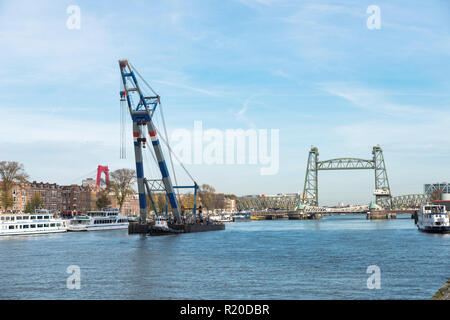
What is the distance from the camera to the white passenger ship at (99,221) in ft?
344

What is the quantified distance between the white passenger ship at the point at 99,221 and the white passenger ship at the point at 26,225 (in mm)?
7256

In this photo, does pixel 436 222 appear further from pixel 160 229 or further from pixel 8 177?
pixel 8 177

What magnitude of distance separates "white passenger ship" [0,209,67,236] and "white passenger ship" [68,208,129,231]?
7256 mm

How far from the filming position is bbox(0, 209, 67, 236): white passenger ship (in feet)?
278

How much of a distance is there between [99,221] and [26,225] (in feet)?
73.1

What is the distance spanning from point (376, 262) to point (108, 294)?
22.0 m

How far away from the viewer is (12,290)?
28109 millimetres

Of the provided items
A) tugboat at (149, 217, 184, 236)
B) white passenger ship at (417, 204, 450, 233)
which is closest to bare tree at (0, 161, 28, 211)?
tugboat at (149, 217, 184, 236)

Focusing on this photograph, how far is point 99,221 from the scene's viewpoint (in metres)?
109

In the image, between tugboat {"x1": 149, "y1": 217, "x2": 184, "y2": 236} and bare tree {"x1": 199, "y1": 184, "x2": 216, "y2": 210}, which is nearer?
tugboat {"x1": 149, "y1": 217, "x2": 184, "y2": 236}

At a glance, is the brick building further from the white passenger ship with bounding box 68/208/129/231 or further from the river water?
the river water
